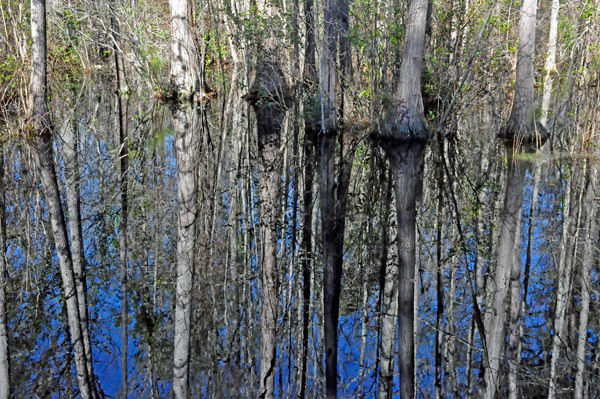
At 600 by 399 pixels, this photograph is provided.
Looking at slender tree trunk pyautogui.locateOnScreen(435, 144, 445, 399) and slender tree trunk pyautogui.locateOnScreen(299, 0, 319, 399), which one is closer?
slender tree trunk pyautogui.locateOnScreen(435, 144, 445, 399)

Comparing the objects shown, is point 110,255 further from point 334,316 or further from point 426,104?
point 426,104

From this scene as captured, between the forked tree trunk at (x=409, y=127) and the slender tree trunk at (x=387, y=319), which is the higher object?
the forked tree trunk at (x=409, y=127)

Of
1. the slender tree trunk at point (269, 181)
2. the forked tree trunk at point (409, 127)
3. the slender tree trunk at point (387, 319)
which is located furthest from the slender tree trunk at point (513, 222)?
the slender tree trunk at point (269, 181)

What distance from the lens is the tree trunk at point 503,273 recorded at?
206 inches

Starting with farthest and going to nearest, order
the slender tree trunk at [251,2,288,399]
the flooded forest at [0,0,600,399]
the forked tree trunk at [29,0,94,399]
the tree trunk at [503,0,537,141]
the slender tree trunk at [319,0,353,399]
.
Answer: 1. the tree trunk at [503,0,537,141]
2. the slender tree trunk at [319,0,353,399]
3. the slender tree trunk at [251,2,288,399]
4. the flooded forest at [0,0,600,399]
5. the forked tree trunk at [29,0,94,399]

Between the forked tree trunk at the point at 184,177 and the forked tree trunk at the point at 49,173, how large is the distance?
0.87 m

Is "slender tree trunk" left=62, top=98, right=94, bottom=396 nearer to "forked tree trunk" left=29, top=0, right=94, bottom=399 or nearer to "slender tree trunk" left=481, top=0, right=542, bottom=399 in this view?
"forked tree trunk" left=29, top=0, right=94, bottom=399

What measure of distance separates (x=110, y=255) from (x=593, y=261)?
244 inches

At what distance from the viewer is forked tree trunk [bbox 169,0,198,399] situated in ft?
17.1

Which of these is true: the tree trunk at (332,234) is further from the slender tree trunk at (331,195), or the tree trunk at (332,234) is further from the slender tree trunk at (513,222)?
the slender tree trunk at (513,222)

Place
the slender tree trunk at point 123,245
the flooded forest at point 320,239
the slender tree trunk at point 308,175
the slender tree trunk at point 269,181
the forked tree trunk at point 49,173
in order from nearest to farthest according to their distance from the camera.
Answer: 1. the forked tree trunk at point 49,173
2. the slender tree trunk at point 123,245
3. the flooded forest at point 320,239
4. the slender tree trunk at point 269,181
5. the slender tree trunk at point 308,175

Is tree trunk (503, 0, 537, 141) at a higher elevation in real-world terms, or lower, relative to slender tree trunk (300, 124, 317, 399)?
higher

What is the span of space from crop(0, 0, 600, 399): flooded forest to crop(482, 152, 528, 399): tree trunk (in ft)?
0.10

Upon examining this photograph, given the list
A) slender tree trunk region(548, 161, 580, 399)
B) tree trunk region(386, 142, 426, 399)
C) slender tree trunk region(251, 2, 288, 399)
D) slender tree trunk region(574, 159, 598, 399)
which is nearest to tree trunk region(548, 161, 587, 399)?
slender tree trunk region(548, 161, 580, 399)
